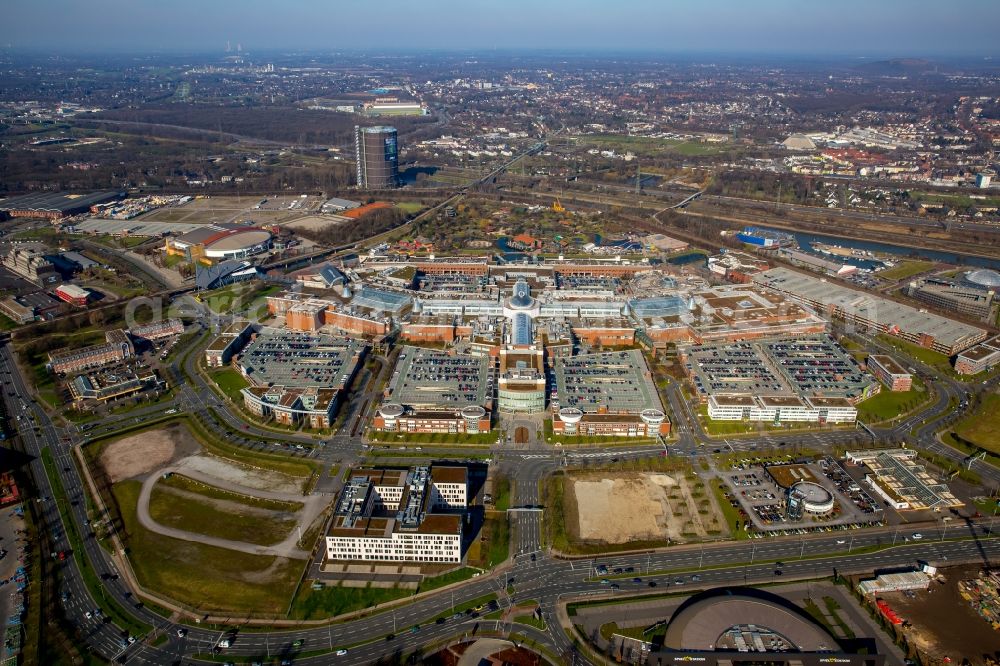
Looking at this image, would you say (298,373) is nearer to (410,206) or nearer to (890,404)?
(890,404)

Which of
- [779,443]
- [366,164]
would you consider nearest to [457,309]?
[779,443]

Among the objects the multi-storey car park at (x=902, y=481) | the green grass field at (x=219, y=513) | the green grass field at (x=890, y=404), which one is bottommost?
the green grass field at (x=219, y=513)

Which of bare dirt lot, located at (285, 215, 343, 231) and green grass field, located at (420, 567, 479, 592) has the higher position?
bare dirt lot, located at (285, 215, 343, 231)

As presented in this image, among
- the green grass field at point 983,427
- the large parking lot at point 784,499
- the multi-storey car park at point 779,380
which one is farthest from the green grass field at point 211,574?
the green grass field at point 983,427

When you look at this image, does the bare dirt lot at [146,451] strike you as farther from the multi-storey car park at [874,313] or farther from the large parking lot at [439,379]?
the multi-storey car park at [874,313]

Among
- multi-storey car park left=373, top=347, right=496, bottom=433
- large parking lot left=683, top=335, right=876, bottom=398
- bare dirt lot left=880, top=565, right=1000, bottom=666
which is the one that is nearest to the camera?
bare dirt lot left=880, top=565, right=1000, bottom=666

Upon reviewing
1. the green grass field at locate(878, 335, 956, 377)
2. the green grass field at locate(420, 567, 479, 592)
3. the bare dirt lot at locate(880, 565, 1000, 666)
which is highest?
the green grass field at locate(878, 335, 956, 377)

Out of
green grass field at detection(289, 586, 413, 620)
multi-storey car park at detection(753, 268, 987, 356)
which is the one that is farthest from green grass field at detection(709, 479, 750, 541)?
multi-storey car park at detection(753, 268, 987, 356)

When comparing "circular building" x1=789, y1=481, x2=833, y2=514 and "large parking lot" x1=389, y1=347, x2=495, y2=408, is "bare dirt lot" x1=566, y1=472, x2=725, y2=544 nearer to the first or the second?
"circular building" x1=789, y1=481, x2=833, y2=514
